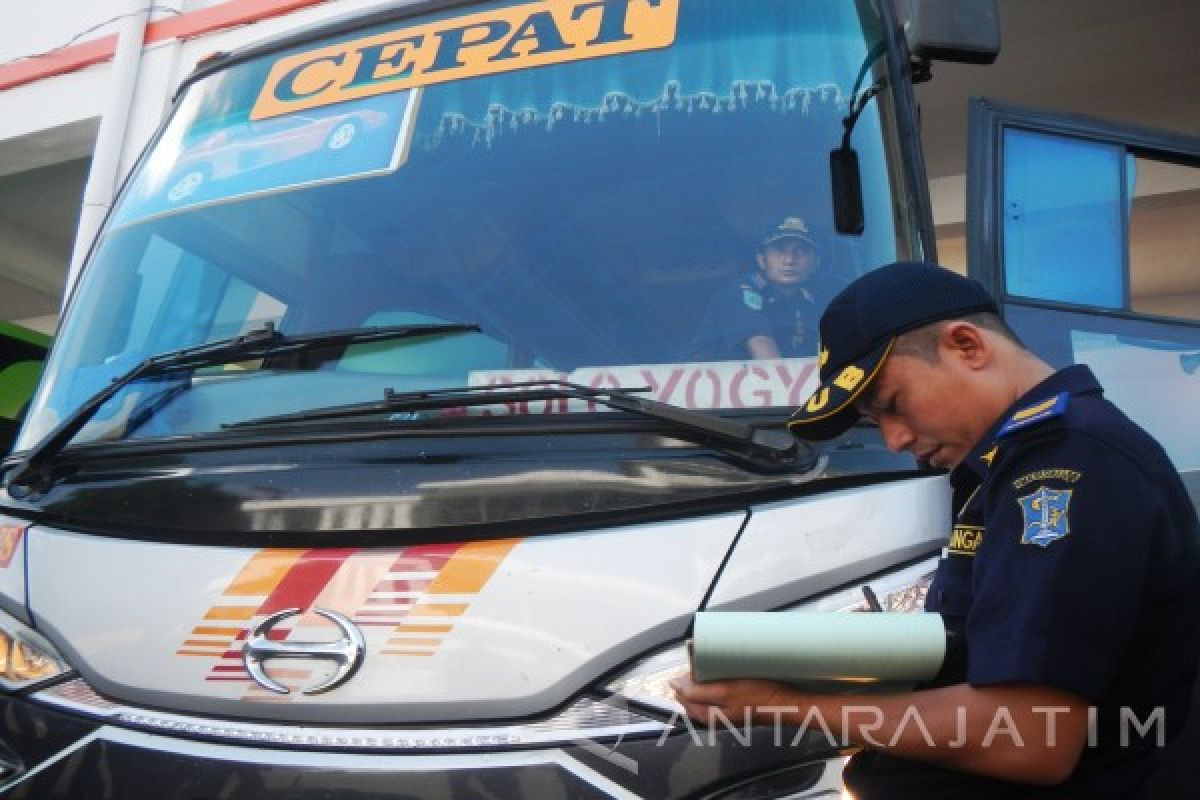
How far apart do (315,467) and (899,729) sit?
1.05m

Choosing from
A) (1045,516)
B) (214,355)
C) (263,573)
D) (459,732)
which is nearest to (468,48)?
(214,355)

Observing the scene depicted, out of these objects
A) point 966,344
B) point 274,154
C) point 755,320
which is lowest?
point 966,344

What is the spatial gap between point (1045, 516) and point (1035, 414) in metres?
0.14

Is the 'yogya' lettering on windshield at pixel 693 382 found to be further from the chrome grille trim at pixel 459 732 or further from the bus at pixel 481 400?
the chrome grille trim at pixel 459 732

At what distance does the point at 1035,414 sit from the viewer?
122 centimetres

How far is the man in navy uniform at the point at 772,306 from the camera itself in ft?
6.32

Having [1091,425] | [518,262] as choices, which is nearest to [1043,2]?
[518,262]

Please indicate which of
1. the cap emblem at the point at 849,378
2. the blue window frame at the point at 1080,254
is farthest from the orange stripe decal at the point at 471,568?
the blue window frame at the point at 1080,254

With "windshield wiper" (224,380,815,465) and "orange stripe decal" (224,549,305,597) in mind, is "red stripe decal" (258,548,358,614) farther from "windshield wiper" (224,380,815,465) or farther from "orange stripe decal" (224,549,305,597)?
"windshield wiper" (224,380,815,465)

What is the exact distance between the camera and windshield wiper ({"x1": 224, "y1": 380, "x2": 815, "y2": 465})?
168cm

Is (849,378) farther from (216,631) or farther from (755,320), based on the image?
(216,631)

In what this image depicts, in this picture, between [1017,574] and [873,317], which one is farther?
[873,317]

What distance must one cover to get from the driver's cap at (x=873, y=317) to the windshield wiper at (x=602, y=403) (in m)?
0.27

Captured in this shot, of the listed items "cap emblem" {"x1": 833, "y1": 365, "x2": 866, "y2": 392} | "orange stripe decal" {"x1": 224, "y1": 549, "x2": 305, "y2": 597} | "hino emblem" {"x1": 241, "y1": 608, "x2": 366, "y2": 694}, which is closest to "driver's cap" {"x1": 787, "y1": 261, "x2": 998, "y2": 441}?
"cap emblem" {"x1": 833, "y1": 365, "x2": 866, "y2": 392}
